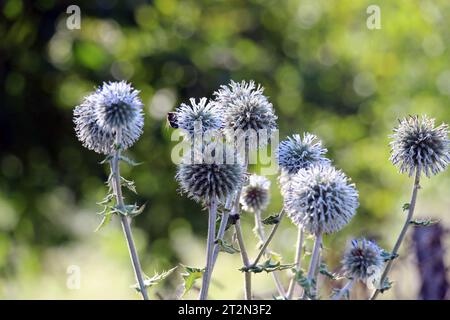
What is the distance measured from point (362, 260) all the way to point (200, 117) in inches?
28.9

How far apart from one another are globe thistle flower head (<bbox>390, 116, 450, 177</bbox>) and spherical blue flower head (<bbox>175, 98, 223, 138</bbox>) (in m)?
0.59

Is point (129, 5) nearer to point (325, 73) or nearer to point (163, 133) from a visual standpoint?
point (163, 133)

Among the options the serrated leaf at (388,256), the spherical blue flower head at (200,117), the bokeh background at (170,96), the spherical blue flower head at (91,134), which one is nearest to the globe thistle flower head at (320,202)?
the serrated leaf at (388,256)

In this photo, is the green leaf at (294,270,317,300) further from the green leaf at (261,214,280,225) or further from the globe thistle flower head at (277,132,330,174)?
the globe thistle flower head at (277,132,330,174)

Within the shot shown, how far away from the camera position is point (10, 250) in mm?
7961

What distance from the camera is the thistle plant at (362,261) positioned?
2215mm

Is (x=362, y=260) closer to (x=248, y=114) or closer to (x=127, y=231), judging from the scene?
(x=248, y=114)

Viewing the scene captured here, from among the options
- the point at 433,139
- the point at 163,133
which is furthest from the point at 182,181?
the point at 163,133

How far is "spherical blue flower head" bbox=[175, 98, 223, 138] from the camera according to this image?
2154 millimetres

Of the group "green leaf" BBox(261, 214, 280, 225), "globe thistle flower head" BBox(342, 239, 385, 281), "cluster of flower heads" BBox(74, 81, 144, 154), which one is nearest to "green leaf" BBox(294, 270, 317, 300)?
"green leaf" BBox(261, 214, 280, 225)

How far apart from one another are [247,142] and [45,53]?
5.89 metres

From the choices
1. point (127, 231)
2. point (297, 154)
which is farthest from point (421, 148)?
point (127, 231)

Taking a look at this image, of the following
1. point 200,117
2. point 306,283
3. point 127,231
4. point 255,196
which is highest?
point 200,117

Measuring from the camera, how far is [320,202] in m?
2.06
